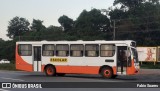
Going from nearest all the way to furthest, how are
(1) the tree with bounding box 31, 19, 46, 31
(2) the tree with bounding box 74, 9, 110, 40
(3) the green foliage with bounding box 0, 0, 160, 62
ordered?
(3) the green foliage with bounding box 0, 0, 160, 62 → (2) the tree with bounding box 74, 9, 110, 40 → (1) the tree with bounding box 31, 19, 46, 31

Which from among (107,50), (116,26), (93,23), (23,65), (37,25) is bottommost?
(23,65)

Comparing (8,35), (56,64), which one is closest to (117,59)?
(56,64)

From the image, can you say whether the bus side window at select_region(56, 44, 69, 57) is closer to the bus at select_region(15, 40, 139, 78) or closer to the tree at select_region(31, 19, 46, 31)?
the bus at select_region(15, 40, 139, 78)

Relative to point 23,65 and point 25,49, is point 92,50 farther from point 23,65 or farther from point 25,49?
point 23,65

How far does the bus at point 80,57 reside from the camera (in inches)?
1187

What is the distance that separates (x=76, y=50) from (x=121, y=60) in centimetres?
368

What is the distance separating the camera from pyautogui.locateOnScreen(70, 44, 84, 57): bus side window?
31609mm

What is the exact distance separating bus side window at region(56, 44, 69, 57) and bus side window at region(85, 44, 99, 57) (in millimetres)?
1681

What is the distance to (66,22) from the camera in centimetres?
10238

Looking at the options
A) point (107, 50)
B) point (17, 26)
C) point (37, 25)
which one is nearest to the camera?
point (107, 50)

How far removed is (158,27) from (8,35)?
5356 cm

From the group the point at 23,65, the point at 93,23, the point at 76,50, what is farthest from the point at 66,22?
the point at 76,50

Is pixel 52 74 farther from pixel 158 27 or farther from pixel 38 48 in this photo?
pixel 158 27

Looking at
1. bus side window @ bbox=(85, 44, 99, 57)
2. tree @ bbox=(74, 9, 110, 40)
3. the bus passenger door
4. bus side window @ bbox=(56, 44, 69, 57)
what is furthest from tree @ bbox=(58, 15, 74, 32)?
bus side window @ bbox=(85, 44, 99, 57)
